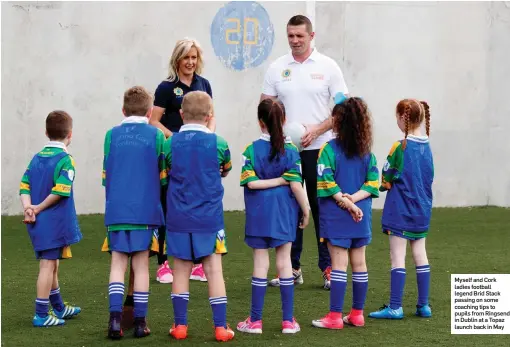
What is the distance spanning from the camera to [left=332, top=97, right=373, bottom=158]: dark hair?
5199 mm

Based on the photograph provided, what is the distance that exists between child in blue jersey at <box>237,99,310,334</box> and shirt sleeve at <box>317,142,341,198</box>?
0.44ft

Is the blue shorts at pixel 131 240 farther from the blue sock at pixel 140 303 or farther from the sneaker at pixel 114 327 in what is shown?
the sneaker at pixel 114 327

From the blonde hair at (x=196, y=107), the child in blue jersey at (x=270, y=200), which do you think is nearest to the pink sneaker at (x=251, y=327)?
the child in blue jersey at (x=270, y=200)

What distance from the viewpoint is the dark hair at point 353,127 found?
17.1 ft

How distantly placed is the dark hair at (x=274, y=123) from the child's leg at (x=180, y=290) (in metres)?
0.73

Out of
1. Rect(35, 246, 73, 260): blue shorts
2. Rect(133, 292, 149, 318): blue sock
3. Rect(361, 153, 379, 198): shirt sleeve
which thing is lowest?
Rect(133, 292, 149, 318): blue sock

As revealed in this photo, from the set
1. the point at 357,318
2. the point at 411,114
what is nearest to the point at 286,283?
the point at 357,318

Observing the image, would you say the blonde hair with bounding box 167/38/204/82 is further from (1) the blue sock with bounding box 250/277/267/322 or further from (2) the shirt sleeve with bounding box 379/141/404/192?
(1) the blue sock with bounding box 250/277/267/322

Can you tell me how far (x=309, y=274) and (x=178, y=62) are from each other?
1.82 meters

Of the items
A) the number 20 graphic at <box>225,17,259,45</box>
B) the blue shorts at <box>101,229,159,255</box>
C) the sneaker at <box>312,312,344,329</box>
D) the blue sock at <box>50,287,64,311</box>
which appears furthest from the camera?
the number 20 graphic at <box>225,17,259,45</box>

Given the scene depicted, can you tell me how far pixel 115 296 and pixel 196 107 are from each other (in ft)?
3.44

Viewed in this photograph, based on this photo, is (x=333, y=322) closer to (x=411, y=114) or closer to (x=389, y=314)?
(x=389, y=314)

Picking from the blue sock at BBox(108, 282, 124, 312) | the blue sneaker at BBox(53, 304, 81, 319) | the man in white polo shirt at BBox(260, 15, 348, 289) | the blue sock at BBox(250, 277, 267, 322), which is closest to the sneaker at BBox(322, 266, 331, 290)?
the man in white polo shirt at BBox(260, 15, 348, 289)

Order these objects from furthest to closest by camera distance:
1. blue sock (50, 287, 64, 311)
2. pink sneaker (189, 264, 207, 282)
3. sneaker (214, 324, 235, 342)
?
pink sneaker (189, 264, 207, 282)
blue sock (50, 287, 64, 311)
sneaker (214, 324, 235, 342)
